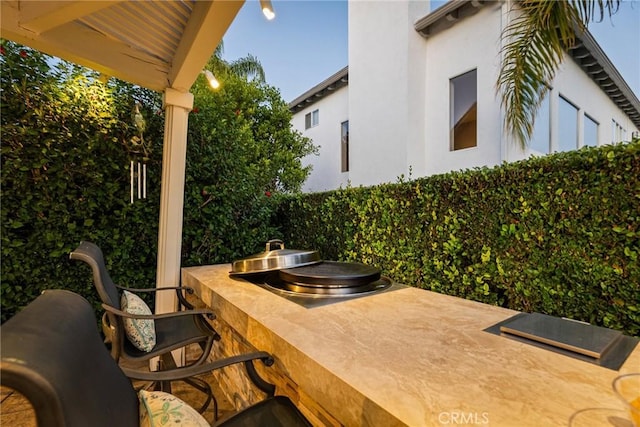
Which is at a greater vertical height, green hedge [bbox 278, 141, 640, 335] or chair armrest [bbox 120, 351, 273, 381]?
green hedge [bbox 278, 141, 640, 335]

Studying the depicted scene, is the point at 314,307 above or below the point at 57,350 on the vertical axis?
below

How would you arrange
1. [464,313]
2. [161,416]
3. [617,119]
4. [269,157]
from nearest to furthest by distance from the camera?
[161,416], [464,313], [269,157], [617,119]

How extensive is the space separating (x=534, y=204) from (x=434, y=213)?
73 cm

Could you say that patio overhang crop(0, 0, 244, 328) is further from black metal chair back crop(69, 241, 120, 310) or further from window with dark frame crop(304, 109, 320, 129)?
window with dark frame crop(304, 109, 320, 129)

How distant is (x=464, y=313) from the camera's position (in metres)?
1.45

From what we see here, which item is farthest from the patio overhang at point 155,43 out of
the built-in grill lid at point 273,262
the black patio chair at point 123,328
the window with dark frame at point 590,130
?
the window with dark frame at point 590,130

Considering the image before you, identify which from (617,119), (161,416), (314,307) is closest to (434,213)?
(314,307)

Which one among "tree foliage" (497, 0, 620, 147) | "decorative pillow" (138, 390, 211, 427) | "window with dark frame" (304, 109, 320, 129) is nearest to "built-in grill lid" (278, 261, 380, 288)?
"decorative pillow" (138, 390, 211, 427)

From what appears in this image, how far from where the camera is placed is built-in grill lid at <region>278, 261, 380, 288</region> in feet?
5.83

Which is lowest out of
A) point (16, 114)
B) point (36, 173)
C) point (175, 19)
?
point (36, 173)

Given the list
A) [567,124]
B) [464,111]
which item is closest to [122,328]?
[464,111]

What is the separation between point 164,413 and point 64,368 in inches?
17.7

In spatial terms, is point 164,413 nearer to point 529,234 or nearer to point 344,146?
point 529,234

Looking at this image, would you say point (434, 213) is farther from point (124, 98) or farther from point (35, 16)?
point (124, 98)
